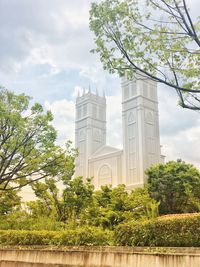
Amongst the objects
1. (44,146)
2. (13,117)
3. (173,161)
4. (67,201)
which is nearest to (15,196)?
(67,201)

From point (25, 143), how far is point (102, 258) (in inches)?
252

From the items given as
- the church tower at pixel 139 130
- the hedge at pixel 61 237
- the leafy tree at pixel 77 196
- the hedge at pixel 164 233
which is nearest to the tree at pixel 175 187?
the leafy tree at pixel 77 196

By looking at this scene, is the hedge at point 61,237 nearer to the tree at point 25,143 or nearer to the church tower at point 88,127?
the tree at point 25,143

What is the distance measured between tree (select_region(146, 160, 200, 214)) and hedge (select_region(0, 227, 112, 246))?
1459 cm

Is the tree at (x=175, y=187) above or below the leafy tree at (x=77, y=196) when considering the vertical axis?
above

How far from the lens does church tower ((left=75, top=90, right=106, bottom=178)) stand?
127 feet

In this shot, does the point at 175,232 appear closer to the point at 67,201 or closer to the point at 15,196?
the point at 67,201

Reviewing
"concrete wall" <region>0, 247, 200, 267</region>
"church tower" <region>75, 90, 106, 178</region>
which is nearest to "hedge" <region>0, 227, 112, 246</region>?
"concrete wall" <region>0, 247, 200, 267</region>

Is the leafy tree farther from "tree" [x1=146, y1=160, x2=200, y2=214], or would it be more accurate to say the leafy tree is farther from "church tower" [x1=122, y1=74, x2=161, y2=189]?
"church tower" [x1=122, y1=74, x2=161, y2=189]

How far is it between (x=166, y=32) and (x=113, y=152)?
102ft

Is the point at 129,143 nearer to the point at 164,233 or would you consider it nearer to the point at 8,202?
the point at 8,202

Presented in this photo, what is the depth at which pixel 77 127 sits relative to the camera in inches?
1607

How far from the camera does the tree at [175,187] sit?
64.2 feet

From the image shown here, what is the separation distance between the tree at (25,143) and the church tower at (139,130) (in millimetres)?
22159
